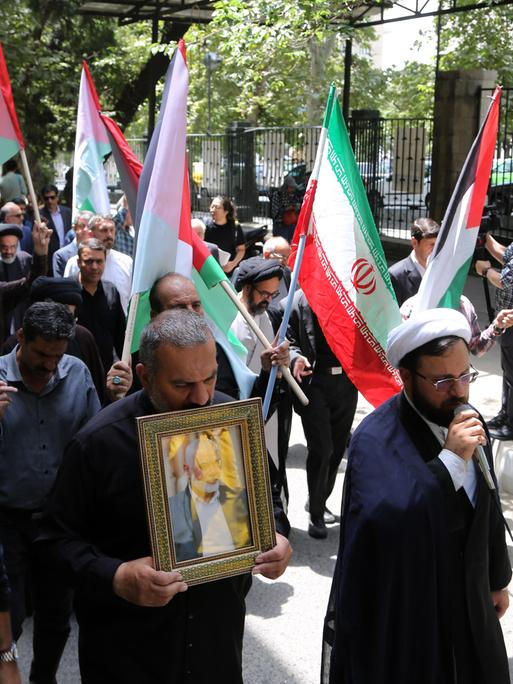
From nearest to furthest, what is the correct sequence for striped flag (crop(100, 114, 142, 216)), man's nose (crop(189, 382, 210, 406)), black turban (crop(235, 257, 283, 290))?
man's nose (crop(189, 382, 210, 406)) → striped flag (crop(100, 114, 142, 216)) → black turban (crop(235, 257, 283, 290))

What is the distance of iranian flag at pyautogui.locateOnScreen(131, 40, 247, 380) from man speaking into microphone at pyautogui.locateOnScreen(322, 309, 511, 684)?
184 centimetres

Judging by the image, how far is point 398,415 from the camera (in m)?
3.19

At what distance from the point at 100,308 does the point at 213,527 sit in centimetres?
392

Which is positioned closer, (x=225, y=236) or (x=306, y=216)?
(x=306, y=216)

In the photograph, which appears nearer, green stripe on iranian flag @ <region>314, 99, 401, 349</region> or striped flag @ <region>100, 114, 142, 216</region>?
green stripe on iranian flag @ <region>314, 99, 401, 349</region>

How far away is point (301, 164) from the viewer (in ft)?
73.9

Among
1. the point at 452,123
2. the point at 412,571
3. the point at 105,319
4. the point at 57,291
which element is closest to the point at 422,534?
the point at 412,571

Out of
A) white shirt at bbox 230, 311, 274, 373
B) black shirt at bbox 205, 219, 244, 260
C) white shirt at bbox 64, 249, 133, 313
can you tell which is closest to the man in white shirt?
white shirt at bbox 64, 249, 133, 313

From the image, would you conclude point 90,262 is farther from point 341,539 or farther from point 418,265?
point 341,539

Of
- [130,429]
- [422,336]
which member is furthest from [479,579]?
[130,429]

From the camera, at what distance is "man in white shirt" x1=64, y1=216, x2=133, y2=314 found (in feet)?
23.0

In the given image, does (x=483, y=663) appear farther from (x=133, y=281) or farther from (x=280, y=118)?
(x=280, y=118)

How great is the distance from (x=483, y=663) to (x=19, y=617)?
2.01 metres

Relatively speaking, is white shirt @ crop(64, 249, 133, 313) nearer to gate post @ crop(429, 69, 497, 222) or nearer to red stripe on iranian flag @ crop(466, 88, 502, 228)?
red stripe on iranian flag @ crop(466, 88, 502, 228)
